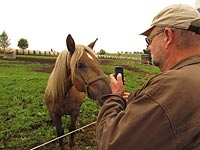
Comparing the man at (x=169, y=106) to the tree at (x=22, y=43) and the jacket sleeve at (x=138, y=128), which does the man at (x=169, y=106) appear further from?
the tree at (x=22, y=43)

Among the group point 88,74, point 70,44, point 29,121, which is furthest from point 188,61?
point 29,121

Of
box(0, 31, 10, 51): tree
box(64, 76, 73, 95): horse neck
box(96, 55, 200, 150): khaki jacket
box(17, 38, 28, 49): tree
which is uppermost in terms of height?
box(0, 31, 10, 51): tree

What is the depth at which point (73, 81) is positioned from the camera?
13.6ft

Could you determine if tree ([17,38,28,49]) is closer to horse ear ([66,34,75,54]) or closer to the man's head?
horse ear ([66,34,75,54])

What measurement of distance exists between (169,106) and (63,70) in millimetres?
3345

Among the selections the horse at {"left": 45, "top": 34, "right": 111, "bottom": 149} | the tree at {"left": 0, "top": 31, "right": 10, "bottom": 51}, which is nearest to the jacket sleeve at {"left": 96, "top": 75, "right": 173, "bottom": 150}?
the horse at {"left": 45, "top": 34, "right": 111, "bottom": 149}

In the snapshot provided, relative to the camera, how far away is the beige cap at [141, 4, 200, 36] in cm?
145

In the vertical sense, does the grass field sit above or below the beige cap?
below

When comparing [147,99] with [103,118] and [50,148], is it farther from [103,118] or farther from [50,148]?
[50,148]

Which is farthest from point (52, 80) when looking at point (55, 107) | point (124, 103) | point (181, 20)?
point (181, 20)

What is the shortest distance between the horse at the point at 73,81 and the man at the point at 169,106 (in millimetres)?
2129

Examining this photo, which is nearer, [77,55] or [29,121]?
[77,55]

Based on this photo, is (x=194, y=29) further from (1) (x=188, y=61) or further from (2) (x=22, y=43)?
(2) (x=22, y=43)

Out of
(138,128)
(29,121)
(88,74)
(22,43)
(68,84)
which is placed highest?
(22,43)
